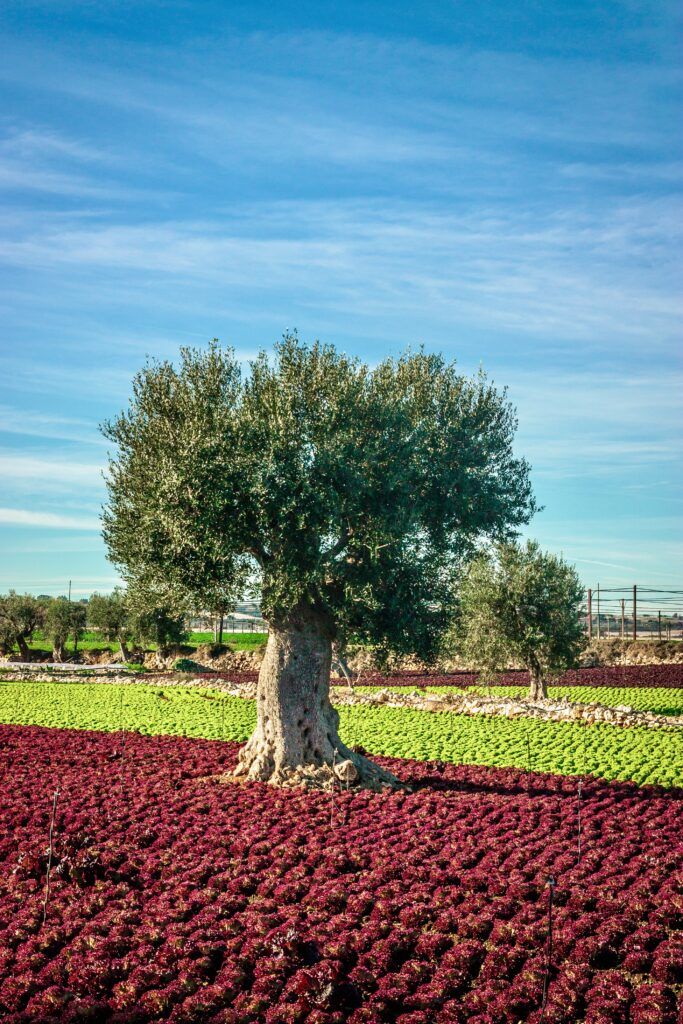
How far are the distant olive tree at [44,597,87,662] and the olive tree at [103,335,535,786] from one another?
5861 centimetres

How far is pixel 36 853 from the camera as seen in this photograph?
14555 mm

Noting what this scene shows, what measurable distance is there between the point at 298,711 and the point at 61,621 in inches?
2403

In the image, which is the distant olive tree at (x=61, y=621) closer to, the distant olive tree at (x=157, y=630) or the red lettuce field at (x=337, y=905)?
the distant olive tree at (x=157, y=630)

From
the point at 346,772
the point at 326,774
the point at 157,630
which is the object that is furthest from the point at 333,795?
the point at 157,630

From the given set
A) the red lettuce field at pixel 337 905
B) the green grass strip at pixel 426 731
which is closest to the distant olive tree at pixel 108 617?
the green grass strip at pixel 426 731

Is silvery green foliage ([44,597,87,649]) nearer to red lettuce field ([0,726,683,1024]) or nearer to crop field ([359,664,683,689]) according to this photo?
crop field ([359,664,683,689])

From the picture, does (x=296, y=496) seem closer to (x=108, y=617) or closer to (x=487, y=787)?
(x=487, y=787)

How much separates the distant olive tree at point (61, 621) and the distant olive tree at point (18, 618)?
111cm

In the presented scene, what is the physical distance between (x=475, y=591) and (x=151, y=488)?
72.7 ft

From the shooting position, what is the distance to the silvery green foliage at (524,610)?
1491 inches

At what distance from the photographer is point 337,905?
1216 centimetres

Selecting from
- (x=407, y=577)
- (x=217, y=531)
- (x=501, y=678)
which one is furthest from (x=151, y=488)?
(x=501, y=678)

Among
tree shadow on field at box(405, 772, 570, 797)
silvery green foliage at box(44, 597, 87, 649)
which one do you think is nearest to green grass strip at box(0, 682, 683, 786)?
tree shadow on field at box(405, 772, 570, 797)

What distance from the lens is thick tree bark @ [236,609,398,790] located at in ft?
63.3
